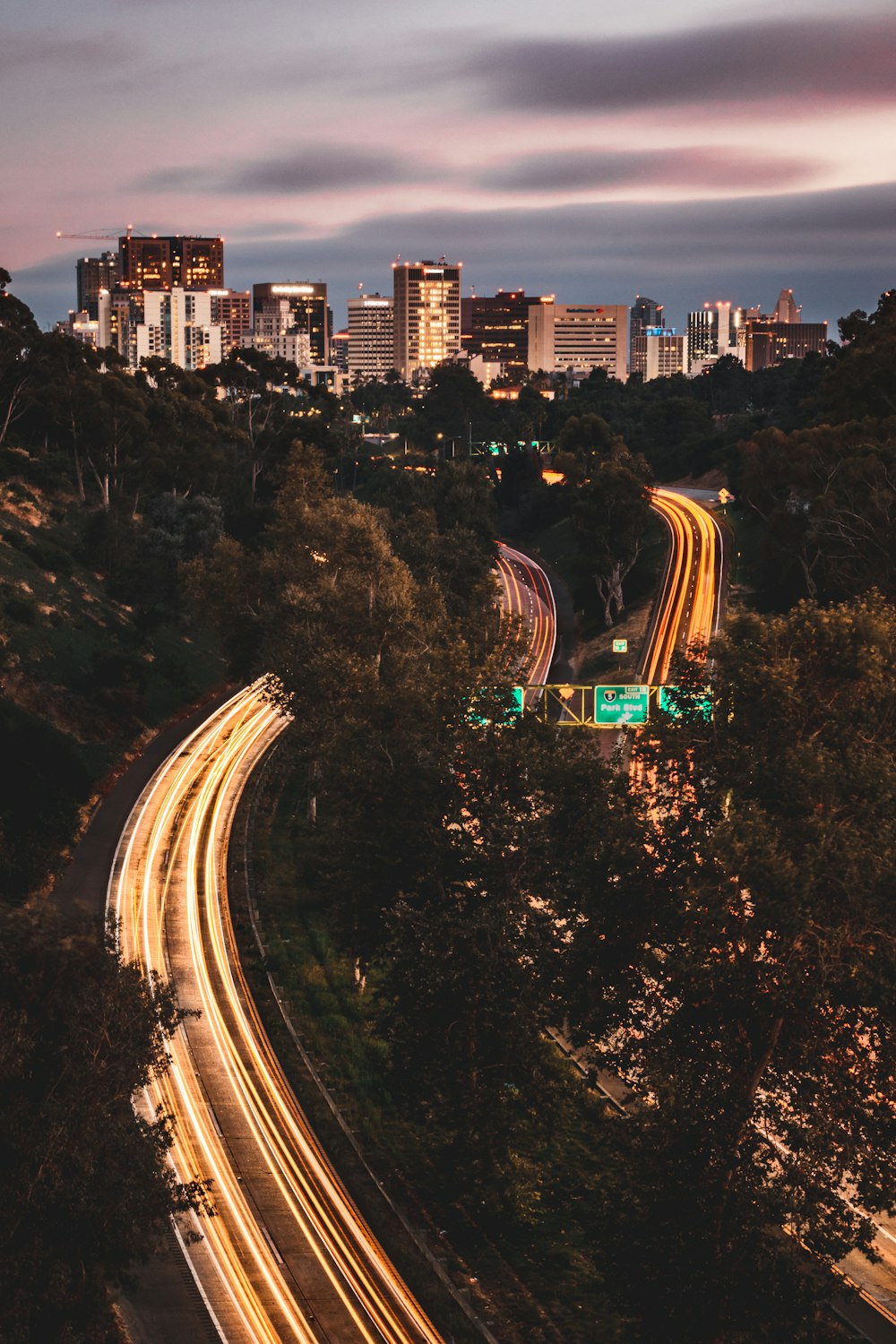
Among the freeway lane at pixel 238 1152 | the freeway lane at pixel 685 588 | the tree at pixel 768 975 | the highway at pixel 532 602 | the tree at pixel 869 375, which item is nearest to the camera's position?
the tree at pixel 768 975

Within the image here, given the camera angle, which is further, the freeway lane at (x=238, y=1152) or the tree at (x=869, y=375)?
the tree at (x=869, y=375)

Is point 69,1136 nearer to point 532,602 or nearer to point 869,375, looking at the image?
point 869,375

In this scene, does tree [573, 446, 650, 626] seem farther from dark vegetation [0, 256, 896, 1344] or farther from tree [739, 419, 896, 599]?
dark vegetation [0, 256, 896, 1344]

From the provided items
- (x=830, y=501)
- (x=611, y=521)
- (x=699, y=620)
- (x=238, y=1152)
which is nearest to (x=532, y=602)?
(x=611, y=521)

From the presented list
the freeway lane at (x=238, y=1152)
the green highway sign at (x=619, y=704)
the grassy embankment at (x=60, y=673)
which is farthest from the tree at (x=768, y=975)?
the grassy embankment at (x=60, y=673)

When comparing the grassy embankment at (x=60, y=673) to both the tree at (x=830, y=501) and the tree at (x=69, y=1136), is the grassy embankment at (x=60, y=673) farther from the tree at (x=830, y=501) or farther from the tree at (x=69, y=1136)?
the tree at (x=830, y=501)

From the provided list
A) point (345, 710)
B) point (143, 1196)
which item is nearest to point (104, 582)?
point (345, 710)

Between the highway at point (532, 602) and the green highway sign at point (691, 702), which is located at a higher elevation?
the green highway sign at point (691, 702)

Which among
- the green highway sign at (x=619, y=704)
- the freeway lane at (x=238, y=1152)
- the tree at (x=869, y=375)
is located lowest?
the freeway lane at (x=238, y=1152)
